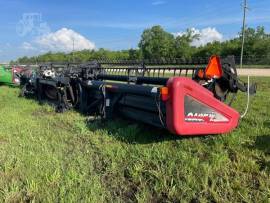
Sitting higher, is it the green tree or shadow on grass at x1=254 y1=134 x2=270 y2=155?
the green tree

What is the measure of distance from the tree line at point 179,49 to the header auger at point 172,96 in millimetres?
29262

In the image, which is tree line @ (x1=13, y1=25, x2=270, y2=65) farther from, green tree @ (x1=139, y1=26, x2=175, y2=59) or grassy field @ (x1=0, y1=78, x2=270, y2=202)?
grassy field @ (x1=0, y1=78, x2=270, y2=202)

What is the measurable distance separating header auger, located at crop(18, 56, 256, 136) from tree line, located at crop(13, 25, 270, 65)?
96.0 ft

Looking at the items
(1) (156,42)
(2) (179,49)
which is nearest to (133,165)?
(2) (179,49)

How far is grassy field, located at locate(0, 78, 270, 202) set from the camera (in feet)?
10.8

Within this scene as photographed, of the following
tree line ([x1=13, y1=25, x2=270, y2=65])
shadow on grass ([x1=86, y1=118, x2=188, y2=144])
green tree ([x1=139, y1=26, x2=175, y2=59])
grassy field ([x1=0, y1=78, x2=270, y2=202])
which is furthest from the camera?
green tree ([x1=139, y1=26, x2=175, y2=59])

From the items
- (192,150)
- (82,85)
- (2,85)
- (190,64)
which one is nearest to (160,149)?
(192,150)

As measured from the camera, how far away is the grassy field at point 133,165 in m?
3.29

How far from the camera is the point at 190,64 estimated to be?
19.2 ft

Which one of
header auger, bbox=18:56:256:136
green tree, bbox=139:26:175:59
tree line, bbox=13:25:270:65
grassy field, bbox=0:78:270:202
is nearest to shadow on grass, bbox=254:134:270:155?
grassy field, bbox=0:78:270:202

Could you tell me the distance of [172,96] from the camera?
4062 mm

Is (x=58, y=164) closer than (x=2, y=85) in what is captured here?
Yes

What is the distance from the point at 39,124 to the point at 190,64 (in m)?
2.82

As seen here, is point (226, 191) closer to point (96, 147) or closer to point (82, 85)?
point (96, 147)
